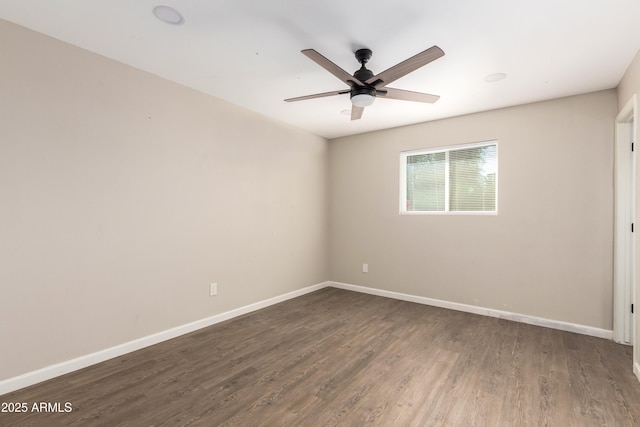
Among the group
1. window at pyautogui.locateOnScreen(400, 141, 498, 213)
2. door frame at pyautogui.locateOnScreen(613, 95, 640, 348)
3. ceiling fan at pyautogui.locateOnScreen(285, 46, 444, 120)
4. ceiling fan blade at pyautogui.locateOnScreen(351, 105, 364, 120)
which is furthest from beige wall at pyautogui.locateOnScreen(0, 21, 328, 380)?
door frame at pyautogui.locateOnScreen(613, 95, 640, 348)

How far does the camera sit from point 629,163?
9.55ft

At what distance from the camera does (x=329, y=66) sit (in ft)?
6.84

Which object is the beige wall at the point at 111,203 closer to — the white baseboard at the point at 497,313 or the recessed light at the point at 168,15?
the recessed light at the point at 168,15

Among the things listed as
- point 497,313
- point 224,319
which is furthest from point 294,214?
point 497,313

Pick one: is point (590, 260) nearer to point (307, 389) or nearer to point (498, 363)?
point (498, 363)

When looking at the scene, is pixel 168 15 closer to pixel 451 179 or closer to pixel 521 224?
pixel 451 179

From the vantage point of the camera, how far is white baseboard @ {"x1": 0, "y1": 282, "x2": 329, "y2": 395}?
2.12 m

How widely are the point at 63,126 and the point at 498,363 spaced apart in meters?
4.01

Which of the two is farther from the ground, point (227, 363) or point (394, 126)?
point (394, 126)

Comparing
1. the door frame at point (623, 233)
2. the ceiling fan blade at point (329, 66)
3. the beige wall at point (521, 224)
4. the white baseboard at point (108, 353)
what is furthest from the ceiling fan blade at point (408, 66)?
the white baseboard at point (108, 353)

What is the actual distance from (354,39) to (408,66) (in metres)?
0.48

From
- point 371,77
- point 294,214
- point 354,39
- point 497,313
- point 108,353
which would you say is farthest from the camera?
point 294,214

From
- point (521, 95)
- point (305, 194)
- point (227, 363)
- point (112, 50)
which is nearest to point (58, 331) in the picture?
point (227, 363)

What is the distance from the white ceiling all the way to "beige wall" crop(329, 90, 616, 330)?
1.45ft
